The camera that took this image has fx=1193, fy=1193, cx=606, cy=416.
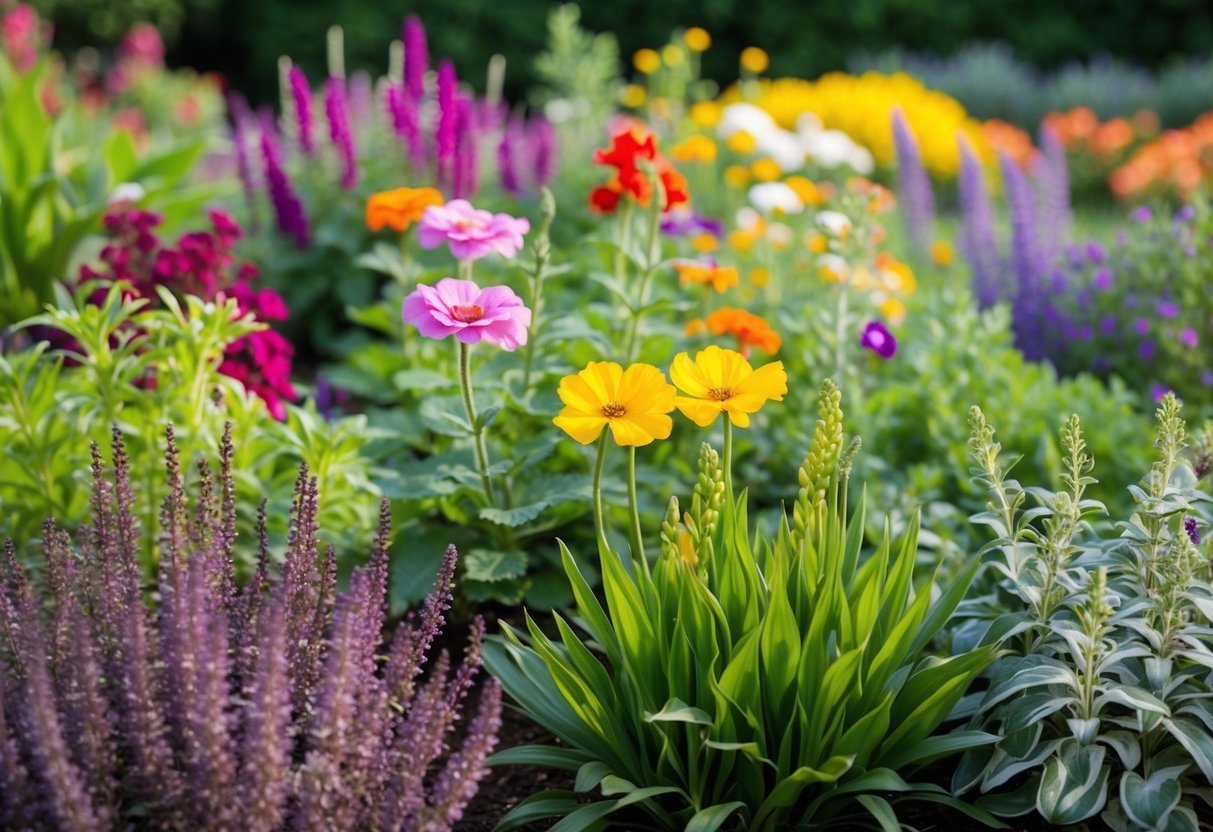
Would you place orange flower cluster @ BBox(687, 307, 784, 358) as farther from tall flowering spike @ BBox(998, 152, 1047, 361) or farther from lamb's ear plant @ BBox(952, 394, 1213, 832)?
tall flowering spike @ BBox(998, 152, 1047, 361)

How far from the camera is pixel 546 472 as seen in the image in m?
2.97

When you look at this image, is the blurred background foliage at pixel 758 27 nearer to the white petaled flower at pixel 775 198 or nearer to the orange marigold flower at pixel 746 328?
the white petaled flower at pixel 775 198

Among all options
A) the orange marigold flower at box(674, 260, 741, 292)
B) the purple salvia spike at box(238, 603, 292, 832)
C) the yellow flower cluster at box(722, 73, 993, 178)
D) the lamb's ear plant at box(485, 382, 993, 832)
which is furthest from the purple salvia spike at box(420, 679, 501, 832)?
the yellow flower cluster at box(722, 73, 993, 178)

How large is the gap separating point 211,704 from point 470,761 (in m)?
0.35

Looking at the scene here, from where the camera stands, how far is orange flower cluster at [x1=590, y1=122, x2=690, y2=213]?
9.55 ft

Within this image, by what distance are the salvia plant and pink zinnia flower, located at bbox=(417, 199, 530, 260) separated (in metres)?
0.74

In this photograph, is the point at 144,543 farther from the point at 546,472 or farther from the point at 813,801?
the point at 813,801

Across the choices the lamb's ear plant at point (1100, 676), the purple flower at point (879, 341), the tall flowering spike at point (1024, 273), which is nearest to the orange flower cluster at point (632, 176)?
the purple flower at point (879, 341)

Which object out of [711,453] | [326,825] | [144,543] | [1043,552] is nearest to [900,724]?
[1043,552]

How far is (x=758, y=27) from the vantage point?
11633 mm

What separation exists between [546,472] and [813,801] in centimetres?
121

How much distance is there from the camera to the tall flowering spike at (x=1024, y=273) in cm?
470

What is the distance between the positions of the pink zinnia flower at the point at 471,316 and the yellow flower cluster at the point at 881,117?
6.29m

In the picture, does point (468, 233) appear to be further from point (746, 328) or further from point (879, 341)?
point (879, 341)
